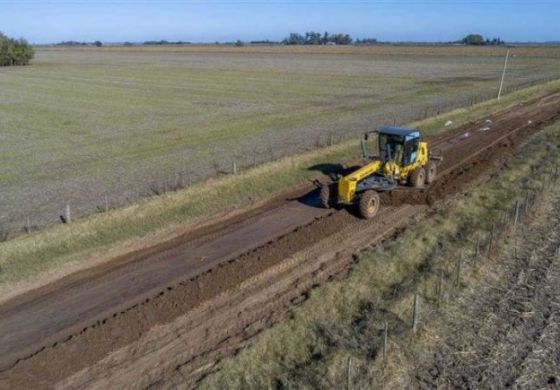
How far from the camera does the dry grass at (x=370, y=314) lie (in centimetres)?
994

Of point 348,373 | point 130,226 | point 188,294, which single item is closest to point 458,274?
point 348,373

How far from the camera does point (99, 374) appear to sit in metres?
10.2

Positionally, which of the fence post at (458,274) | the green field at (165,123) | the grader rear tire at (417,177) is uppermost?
the grader rear tire at (417,177)

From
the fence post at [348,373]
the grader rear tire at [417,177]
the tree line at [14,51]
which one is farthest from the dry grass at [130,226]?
the tree line at [14,51]

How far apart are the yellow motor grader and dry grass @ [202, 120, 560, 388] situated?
1.73 meters

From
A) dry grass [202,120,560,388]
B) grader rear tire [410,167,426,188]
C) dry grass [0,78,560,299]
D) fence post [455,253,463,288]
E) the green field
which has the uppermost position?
grader rear tire [410,167,426,188]

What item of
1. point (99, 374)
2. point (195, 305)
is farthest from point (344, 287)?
point (99, 374)

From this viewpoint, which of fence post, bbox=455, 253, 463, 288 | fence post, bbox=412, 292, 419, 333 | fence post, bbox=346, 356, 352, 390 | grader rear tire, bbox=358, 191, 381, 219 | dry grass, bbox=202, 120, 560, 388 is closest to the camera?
fence post, bbox=346, 356, 352, 390

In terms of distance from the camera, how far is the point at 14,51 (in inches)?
4459

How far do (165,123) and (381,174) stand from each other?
2466 cm

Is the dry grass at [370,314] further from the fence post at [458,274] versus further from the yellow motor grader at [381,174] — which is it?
the yellow motor grader at [381,174]

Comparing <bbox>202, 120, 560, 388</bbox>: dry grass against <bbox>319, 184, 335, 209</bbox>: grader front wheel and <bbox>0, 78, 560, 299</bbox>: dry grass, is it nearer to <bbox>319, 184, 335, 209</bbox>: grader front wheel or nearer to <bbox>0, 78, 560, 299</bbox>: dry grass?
<bbox>319, 184, 335, 209</bbox>: grader front wheel

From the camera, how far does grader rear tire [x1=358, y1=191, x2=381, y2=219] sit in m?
17.4

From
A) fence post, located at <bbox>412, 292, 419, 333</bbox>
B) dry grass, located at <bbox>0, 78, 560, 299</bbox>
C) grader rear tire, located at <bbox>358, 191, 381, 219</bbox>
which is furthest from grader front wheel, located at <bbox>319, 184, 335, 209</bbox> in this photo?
fence post, located at <bbox>412, 292, 419, 333</bbox>
